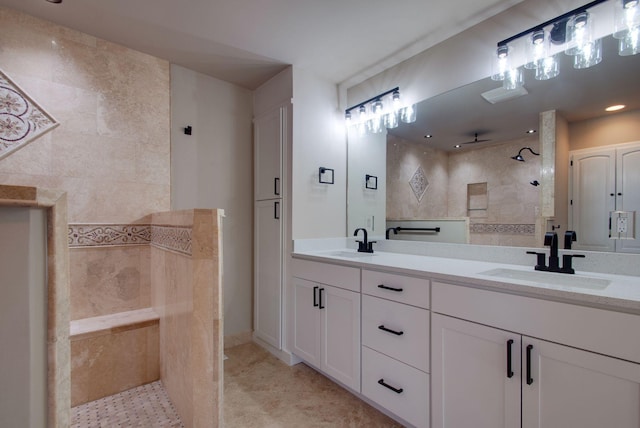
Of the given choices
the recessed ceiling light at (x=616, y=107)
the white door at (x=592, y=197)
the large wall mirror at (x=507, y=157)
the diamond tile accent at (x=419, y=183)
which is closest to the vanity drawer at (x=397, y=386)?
the large wall mirror at (x=507, y=157)

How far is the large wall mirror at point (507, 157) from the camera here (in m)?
1.43

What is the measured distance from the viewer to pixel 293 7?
1709 mm

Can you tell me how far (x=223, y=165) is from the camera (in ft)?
8.69

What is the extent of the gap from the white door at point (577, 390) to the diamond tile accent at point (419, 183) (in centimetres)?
128

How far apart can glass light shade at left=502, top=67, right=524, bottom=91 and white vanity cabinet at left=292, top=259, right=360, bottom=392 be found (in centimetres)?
138

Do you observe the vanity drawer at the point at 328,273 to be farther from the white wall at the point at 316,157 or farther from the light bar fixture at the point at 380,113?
the light bar fixture at the point at 380,113

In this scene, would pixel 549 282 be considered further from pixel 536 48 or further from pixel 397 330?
pixel 536 48

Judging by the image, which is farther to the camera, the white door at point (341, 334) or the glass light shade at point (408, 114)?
the glass light shade at point (408, 114)

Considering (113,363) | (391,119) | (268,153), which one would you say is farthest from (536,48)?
(113,363)

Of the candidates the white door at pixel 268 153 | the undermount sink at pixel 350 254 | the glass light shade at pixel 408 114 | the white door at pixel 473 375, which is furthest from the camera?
the white door at pixel 268 153

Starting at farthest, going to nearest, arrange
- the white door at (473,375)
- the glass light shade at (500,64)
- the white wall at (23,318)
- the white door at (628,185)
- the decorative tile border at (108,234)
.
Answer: the decorative tile border at (108,234) < the glass light shade at (500,64) < the white door at (628,185) < the white door at (473,375) < the white wall at (23,318)

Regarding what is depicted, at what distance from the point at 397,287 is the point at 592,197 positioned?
1064 mm

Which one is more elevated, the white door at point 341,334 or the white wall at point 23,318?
the white wall at point 23,318

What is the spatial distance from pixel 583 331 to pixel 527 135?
3.72 ft
